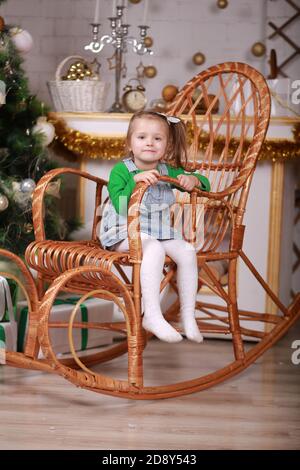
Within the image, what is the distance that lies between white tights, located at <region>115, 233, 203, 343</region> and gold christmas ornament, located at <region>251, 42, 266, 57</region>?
5.27ft

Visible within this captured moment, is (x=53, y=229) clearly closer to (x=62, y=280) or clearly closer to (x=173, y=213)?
(x=173, y=213)

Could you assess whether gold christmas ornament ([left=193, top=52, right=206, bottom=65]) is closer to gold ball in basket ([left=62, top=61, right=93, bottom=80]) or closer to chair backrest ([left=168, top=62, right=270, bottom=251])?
chair backrest ([left=168, top=62, right=270, bottom=251])

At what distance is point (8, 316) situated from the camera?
2314 millimetres

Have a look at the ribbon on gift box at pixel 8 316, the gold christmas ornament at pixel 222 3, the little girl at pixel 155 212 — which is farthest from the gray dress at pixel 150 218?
the gold christmas ornament at pixel 222 3

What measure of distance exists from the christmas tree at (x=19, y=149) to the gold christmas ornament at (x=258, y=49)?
1.19 meters

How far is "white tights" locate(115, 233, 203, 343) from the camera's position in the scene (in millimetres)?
1935

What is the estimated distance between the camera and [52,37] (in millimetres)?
3539

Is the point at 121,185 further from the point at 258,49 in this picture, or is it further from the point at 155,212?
the point at 258,49

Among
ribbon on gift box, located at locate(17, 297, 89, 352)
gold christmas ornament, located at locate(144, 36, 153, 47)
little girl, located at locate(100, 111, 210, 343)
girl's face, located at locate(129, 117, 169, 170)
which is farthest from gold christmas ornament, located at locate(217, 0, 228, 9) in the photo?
ribbon on gift box, located at locate(17, 297, 89, 352)

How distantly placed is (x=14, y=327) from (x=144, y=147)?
0.68 metres

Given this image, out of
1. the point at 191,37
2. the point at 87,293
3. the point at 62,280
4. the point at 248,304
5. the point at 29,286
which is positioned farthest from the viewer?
the point at 191,37

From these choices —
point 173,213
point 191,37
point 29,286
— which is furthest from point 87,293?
point 191,37

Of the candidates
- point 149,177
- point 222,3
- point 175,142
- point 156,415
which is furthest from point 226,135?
point 222,3

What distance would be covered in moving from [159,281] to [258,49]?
1.80 metres
